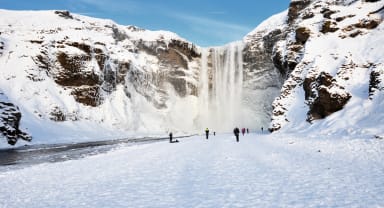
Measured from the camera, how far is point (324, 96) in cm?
3803

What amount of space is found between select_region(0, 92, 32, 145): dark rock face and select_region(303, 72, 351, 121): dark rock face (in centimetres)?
3310

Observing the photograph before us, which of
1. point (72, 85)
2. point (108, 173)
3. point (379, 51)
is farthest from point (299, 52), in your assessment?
A: point (108, 173)

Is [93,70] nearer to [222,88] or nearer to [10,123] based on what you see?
[10,123]

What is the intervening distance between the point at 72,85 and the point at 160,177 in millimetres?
59467

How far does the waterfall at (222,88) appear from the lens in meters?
82.9

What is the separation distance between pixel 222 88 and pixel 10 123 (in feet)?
179

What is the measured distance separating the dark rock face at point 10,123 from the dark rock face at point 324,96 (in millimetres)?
33097

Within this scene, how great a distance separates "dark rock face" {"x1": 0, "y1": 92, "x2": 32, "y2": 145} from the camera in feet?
122

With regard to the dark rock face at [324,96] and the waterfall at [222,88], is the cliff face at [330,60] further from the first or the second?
the waterfall at [222,88]

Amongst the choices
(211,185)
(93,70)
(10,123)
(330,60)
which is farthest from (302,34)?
(211,185)

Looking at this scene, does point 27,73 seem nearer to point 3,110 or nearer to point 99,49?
point 99,49

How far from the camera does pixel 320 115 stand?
3819 centimetres

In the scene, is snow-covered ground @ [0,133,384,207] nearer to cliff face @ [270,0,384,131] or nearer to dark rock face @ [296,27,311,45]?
cliff face @ [270,0,384,131]

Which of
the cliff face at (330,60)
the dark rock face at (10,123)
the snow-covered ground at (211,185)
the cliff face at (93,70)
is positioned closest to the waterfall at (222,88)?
the cliff face at (93,70)
